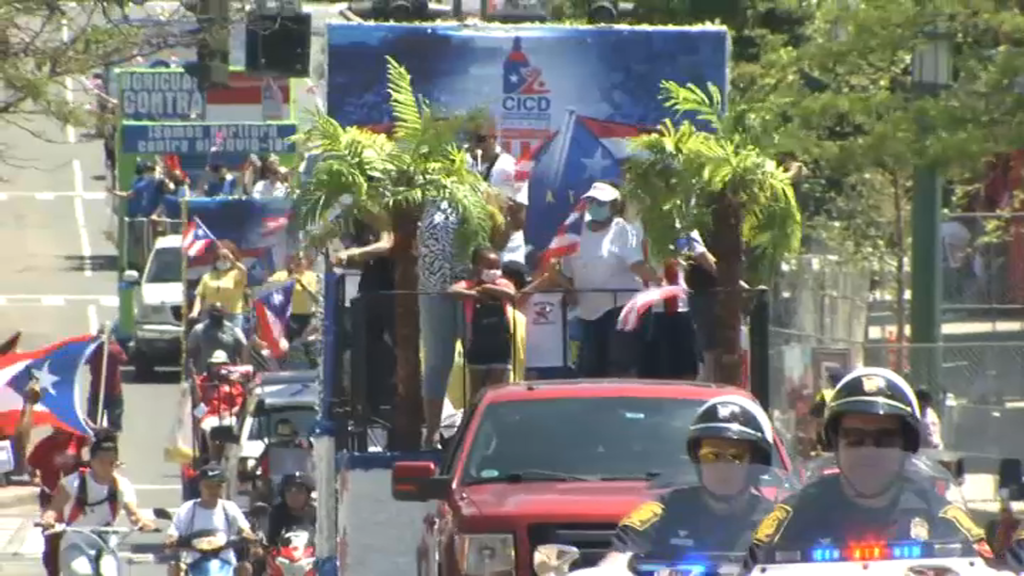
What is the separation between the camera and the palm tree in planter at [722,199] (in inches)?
545

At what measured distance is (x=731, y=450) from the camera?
24.2ft

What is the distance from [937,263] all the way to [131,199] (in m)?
21.1

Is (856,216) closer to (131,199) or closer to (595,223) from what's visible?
(595,223)

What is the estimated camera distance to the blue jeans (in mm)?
13688

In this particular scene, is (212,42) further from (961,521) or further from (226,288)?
(961,521)

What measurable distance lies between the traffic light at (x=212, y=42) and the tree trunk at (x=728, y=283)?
4.81 m

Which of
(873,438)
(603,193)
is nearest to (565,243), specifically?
(603,193)

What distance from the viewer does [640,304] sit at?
13469 mm

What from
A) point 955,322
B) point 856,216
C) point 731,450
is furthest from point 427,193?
point 856,216

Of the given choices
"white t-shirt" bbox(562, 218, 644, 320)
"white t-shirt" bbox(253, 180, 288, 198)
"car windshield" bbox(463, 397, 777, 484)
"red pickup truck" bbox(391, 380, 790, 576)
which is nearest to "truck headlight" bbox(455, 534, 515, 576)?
"red pickup truck" bbox(391, 380, 790, 576)

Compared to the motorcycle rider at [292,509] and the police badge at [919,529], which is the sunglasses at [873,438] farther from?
the motorcycle rider at [292,509]

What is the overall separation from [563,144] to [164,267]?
1784cm

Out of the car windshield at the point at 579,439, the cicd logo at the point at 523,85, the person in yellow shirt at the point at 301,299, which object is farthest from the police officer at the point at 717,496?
the person in yellow shirt at the point at 301,299

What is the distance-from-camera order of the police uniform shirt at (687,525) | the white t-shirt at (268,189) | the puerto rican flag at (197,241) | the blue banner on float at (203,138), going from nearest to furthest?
Answer: the police uniform shirt at (687,525) < the puerto rican flag at (197,241) < the white t-shirt at (268,189) < the blue banner on float at (203,138)
